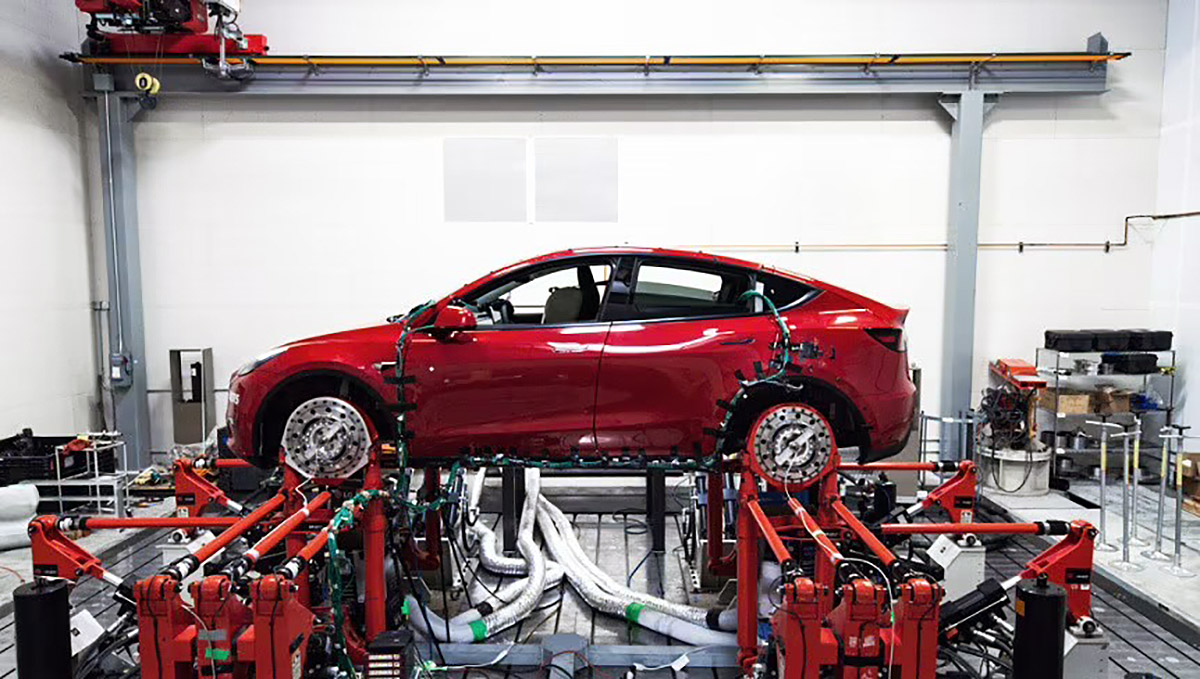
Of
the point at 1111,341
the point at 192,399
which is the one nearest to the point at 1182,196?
the point at 1111,341

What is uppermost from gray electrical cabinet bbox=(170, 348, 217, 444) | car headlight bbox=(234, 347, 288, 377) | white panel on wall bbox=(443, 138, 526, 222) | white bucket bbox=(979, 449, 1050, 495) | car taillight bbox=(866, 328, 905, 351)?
white panel on wall bbox=(443, 138, 526, 222)

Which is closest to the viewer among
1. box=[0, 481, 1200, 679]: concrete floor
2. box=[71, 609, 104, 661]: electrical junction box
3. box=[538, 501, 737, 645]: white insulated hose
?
box=[71, 609, 104, 661]: electrical junction box

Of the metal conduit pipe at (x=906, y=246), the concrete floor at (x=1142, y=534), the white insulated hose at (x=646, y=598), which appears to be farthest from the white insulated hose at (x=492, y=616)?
the metal conduit pipe at (x=906, y=246)

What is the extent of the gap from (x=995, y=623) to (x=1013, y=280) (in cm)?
542

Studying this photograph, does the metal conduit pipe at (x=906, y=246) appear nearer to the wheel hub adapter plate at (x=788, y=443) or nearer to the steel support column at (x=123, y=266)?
the wheel hub adapter plate at (x=788, y=443)

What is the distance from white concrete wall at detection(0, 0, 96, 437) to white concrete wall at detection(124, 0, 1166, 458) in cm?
68

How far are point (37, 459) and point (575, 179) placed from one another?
5.35 meters

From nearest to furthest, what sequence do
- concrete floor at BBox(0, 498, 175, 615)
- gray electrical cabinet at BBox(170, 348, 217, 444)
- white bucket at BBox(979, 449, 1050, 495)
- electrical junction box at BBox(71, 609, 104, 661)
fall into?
electrical junction box at BBox(71, 609, 104, 661), concrete floor at BBox(0, 498, 175, 615), white bucket at BBox(979, 449, 1050, 495), gray electrical cabinet at BBox(170, 348, 217, 444)

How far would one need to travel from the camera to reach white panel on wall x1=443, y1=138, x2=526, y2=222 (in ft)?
26.0

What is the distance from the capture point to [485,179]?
7.94 metres

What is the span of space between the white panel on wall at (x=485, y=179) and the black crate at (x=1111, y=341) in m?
5.76

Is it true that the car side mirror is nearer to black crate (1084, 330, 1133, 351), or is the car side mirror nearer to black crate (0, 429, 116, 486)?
black crate (0, 429, 116, 486)

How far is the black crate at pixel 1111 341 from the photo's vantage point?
24.1 feet

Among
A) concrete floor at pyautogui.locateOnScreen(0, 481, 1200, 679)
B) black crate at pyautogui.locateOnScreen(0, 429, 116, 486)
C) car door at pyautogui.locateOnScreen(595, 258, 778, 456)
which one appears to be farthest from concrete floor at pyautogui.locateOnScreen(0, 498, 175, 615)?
car door at pyautogui.locateOnScreen(595, 258, 778, 456)
